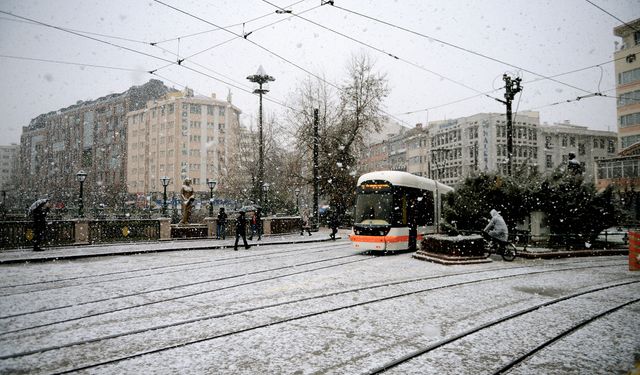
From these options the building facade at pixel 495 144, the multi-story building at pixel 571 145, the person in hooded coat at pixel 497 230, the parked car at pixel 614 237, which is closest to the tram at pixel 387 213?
the person in hooded coat at pixel 497 230

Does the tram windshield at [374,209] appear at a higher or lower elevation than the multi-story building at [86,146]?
lower

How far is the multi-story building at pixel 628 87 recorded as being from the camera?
45653mm

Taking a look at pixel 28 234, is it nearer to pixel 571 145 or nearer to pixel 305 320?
pixel 305 320

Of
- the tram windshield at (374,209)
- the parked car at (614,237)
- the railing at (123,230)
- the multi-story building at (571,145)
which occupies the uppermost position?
the multi-story building at (571,145)

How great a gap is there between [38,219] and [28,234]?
1.82m

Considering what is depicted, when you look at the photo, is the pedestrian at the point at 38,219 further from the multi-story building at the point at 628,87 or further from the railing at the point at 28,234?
the multi-story building at the point at 628,87

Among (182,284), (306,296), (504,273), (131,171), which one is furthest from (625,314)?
(131,171)

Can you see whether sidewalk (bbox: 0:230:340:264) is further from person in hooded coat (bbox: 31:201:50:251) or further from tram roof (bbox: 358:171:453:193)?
tram roof (bbox: 358:171:453:193)

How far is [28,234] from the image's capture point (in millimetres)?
18016

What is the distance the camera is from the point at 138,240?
73.2 ft

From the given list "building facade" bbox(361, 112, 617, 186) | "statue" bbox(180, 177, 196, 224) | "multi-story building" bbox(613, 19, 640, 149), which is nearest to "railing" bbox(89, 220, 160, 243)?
"statue" bbox(180, 177, 196, 224)

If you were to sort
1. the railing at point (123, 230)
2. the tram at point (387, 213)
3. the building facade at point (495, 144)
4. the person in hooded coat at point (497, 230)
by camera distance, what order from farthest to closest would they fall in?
1. the building facade at point (495, 144)
2. the railing at point (123, 230)
3. the tram at point (387, 213)
4. the person in hooded coat at point (497, 230)

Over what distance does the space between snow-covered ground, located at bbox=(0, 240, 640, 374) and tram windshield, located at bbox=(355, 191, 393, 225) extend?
4.66 meters

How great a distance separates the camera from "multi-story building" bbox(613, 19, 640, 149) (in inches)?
1797
